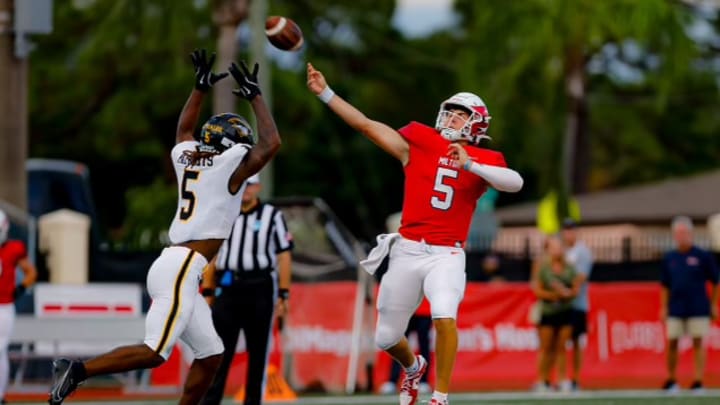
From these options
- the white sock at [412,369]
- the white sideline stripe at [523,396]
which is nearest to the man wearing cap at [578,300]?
the white sideline stripe at [523,396]

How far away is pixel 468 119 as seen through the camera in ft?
32.7

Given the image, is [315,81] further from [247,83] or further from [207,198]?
[207,198]

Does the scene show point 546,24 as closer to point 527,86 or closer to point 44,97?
point 527,86

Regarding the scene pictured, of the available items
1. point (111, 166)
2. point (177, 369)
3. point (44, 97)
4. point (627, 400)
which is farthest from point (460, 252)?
point (111, 166)

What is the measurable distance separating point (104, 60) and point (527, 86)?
356 inches

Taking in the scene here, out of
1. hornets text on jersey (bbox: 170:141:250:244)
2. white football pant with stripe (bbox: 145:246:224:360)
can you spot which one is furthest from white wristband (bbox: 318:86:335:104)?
white football pant with stripe (bbox: 145:246:224:360)

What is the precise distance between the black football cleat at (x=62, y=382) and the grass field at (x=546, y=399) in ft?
17.4

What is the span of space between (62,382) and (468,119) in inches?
115

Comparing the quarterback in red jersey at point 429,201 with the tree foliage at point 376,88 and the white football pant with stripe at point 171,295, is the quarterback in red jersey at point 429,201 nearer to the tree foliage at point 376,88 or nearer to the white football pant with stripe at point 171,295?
the white football pant with stripe at point 171,295

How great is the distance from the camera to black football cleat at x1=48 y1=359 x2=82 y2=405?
29.5 ft

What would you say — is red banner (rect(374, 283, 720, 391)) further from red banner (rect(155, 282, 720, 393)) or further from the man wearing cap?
the man wearing cap

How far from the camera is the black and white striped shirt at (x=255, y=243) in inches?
456

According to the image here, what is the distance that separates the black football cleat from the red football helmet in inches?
105

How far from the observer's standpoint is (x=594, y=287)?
19594mm
